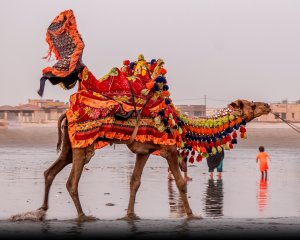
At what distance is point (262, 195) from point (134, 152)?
5.52 meters

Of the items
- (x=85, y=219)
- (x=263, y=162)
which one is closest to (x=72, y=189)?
(x=85, y=219)

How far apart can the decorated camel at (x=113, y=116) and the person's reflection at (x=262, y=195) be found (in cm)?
249

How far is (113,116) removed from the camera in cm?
1236

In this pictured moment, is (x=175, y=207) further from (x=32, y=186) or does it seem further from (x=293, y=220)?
(x=32, y=186)

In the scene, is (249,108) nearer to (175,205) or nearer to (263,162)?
(175,205)

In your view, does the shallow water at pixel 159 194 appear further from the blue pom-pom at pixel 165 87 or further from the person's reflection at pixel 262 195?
the blue pom-pom at pixel 165 87

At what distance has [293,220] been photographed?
1172 centimetres

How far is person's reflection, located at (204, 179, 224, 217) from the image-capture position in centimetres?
1440

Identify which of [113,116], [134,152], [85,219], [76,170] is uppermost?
[113,116]

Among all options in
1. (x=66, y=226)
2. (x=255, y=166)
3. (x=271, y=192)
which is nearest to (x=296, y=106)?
(x=255, y=166)

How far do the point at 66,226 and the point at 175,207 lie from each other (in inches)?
160

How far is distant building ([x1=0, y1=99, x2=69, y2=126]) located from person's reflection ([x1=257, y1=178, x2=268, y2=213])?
308ft

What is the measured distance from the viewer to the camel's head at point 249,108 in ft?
43.7

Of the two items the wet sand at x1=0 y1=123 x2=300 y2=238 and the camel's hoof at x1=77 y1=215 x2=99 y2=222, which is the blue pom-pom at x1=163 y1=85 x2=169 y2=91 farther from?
the camel's hoof at x1=77 y1=215 x2=99 y2=222
